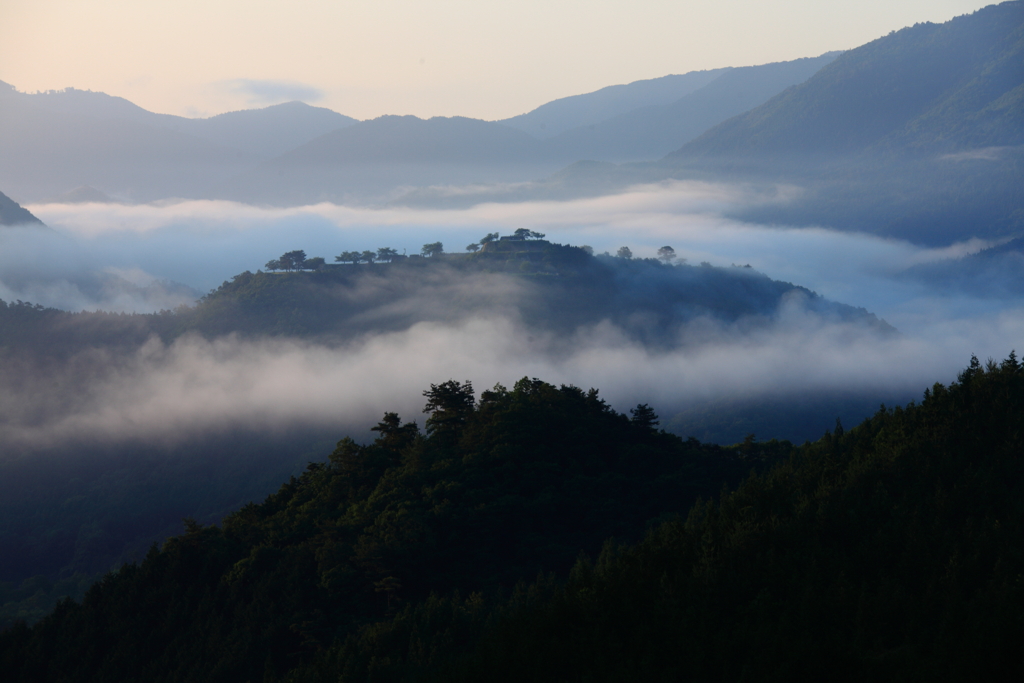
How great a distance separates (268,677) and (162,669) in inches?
374

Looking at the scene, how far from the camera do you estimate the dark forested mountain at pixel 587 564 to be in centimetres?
2964

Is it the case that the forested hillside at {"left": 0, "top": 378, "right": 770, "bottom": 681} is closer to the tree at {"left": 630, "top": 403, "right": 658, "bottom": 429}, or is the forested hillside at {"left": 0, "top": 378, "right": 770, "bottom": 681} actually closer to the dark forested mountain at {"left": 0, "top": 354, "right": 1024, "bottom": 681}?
the dark forested mountain at {"left": 0, "top": 354, "right": 1024, "bottom": 681}

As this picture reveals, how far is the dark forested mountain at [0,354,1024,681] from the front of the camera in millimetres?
29641

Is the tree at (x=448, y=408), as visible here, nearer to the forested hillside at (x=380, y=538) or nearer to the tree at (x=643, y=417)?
the forested hillside at (x=380, y=538)

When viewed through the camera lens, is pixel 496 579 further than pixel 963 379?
Yes

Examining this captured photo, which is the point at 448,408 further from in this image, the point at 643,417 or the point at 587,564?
the point at 587,564

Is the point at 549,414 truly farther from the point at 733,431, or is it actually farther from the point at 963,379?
the point at 733,431

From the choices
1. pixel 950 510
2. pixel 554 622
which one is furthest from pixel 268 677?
pixel 950 510

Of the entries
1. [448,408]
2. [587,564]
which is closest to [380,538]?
[587,564]

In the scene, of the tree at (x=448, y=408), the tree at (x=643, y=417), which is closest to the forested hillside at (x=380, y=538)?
the tree at (x=448, y=408)

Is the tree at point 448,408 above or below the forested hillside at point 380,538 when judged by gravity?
above

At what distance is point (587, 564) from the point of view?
140 feet

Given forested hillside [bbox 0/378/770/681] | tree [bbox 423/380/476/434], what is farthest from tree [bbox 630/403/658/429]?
tree [bbox 423/380/476/434]

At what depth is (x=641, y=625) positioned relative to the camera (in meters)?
32.2
